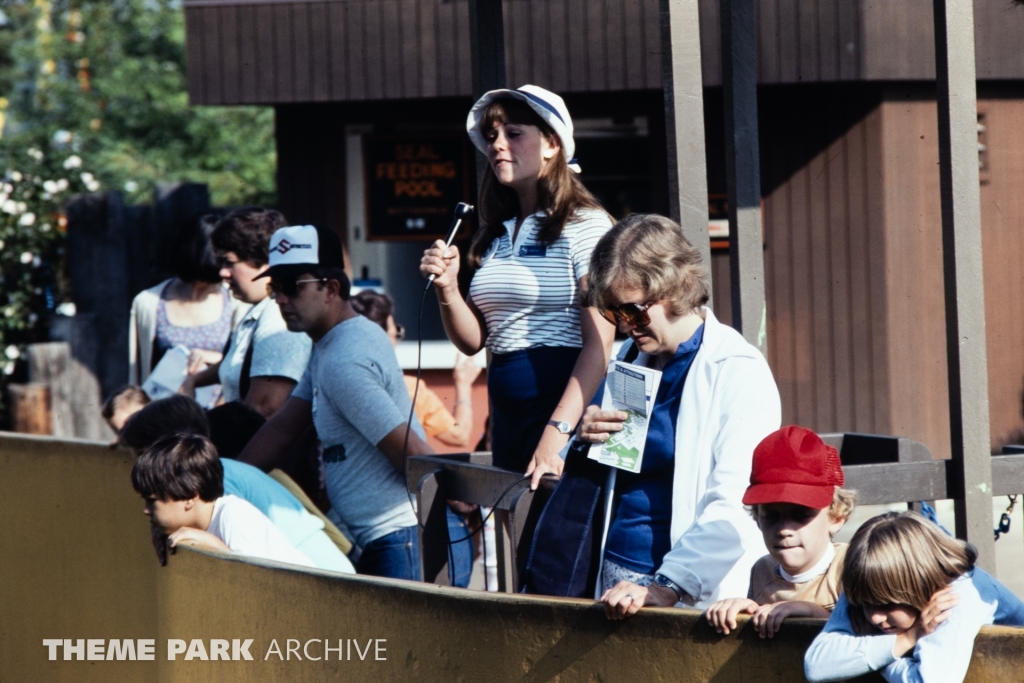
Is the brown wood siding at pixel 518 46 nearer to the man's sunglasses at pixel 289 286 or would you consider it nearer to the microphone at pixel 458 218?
the man's sunglasses at pixel 289 286

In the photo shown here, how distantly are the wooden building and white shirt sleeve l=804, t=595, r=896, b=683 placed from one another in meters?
6.46

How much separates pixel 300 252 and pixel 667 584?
2192 mm

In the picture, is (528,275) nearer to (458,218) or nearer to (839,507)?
(458,218)

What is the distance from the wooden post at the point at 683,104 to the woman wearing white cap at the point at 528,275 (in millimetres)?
265

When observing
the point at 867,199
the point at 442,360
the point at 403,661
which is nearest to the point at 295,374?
the point at 403,661

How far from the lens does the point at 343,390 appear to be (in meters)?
4.32

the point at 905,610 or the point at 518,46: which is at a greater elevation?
the point at 518,46

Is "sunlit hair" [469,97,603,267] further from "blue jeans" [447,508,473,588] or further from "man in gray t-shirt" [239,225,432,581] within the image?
"blue jeans" [447,508,473,588]

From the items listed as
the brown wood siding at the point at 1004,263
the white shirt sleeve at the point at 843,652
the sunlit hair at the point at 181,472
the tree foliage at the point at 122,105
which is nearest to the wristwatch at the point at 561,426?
the white shirt sleeve at the point at 843,652

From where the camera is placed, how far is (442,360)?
31.5 ft

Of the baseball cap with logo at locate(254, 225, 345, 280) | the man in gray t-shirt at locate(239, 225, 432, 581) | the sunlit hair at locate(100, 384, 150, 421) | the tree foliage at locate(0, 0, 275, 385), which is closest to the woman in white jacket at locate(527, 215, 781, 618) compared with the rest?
the man in gray t-shirt at locate(239, 225, 432, 581)

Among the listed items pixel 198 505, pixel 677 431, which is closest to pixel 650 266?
pixel 677 431

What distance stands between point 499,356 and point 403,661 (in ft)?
2.96

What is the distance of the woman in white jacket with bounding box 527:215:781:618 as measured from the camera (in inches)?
108
